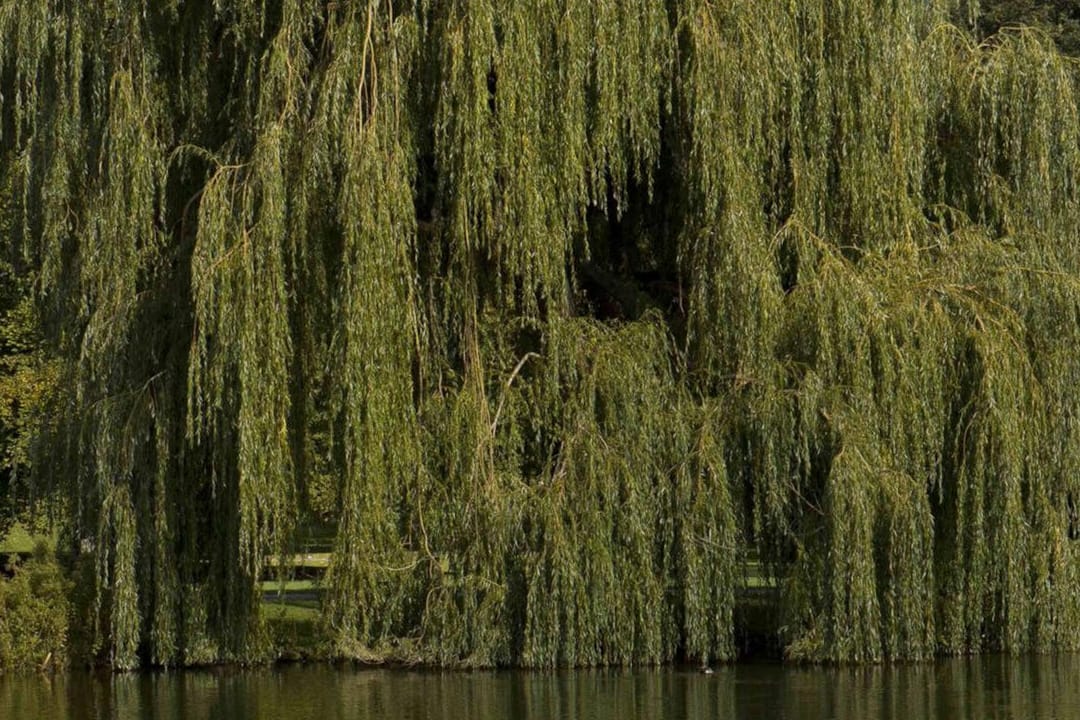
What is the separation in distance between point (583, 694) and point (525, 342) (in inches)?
152

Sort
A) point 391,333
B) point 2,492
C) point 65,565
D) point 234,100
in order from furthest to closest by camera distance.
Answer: point 2,492 < point 65,565 < point 234,100 < point 391,333

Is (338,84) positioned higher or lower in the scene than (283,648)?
higher

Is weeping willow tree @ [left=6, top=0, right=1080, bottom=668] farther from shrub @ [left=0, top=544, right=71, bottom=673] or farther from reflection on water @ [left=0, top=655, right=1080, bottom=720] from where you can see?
shrub @ [left=0, top=544, right=71, bottom=673]

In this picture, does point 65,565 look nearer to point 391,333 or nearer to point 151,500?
point 151,500

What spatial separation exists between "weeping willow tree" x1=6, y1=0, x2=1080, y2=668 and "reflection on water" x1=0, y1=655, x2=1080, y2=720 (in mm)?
324

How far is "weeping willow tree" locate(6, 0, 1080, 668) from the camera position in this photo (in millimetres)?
16344

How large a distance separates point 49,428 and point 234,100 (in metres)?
3.64

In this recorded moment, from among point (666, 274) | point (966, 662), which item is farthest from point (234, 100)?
point (966, 662)

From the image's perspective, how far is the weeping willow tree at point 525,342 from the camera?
53.6ft

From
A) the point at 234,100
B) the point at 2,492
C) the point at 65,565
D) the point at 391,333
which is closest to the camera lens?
the point at 391,333

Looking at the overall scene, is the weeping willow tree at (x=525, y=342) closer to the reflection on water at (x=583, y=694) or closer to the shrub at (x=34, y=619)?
the reflection on water at (x=583, y=694)

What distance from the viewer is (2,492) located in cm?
2402

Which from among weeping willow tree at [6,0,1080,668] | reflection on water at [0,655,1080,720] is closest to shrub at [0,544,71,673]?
weeping willow tree at [6,0,1080,668]

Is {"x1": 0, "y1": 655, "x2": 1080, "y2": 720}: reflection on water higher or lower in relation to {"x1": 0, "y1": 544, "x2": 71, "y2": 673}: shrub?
lower
